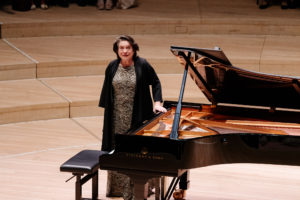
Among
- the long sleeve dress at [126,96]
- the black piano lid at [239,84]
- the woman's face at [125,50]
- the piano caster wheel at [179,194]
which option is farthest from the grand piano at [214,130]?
the piano caster wheel at [179,194]

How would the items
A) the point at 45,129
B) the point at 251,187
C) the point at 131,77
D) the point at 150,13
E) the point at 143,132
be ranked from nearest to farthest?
the point at 143,132, the point at 131,77, the point at 251,187, the point at 45,129, the point at 150,13

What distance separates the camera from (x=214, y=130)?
3342 millimetres

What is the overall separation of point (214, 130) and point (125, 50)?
0.70m

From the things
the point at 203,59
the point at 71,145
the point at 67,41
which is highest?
the point at 203,59

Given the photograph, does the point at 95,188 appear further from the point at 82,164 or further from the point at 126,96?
the point at 126,96

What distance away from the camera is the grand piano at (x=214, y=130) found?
9.59 feet

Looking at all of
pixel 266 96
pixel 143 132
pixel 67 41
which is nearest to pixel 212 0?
pixel 67 41

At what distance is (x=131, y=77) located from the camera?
3.65 meters

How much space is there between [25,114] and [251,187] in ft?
6.97

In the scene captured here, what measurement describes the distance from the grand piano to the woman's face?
335 mm

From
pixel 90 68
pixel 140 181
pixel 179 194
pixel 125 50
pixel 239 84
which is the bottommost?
pixel 179 194

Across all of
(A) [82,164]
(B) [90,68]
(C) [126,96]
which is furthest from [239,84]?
(B) [90,68]

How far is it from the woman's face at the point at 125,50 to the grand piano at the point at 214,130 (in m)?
0.33

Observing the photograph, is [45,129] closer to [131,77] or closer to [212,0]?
[131,77]
